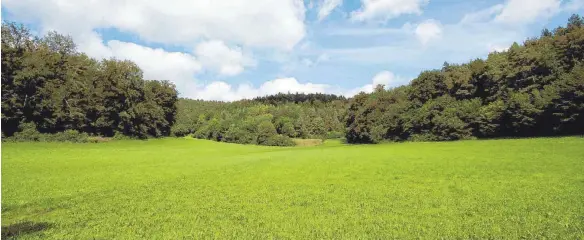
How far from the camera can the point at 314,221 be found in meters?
14.8

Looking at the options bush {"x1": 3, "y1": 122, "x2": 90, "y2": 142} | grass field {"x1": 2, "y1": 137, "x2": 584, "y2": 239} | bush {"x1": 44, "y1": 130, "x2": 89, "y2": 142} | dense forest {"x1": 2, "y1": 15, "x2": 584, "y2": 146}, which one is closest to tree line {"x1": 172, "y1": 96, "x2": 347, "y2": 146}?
dense forest {"x1": 2, "y1": 15, "x2": 584, "y2": 146}

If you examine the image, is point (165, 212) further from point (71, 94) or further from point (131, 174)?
point (71, 94)

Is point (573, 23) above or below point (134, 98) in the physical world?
above

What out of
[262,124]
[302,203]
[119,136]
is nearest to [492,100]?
[262,124]

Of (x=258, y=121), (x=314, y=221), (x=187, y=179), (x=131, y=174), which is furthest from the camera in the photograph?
(x=258, y=121)

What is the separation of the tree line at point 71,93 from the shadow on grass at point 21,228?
172 ft

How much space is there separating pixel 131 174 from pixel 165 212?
47.6 feet

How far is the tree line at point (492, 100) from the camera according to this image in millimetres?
59284

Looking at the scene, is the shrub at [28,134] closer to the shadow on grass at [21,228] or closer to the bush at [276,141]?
the shadow on grass at [21,228]

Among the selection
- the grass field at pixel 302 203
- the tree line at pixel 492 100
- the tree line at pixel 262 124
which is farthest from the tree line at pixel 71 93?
the tree line at pixel 492 100

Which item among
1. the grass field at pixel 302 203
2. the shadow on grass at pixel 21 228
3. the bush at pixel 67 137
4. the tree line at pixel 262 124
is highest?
the tree line at pixel 262 124

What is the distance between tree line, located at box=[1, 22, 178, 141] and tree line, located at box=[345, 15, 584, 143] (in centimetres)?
5043

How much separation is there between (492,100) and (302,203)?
74424 mm

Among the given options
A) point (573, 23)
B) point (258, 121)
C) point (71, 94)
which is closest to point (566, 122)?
point (573, 23)
